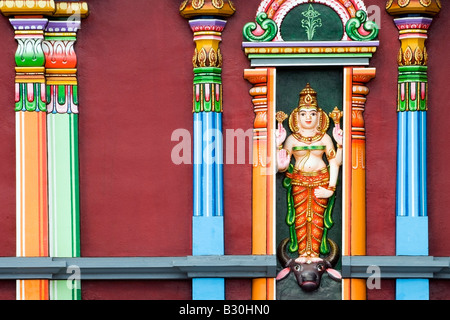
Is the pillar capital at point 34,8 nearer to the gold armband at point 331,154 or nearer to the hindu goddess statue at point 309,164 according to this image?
the hindu goddess statue at point 309,164

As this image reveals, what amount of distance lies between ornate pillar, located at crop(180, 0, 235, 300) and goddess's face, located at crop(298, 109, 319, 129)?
0.70 m

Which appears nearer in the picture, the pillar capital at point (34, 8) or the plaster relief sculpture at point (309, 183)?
the pillar capital at point (34, 8)

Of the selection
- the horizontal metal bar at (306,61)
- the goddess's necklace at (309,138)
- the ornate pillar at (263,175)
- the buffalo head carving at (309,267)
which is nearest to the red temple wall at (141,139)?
the ornate pillar at (263,175)

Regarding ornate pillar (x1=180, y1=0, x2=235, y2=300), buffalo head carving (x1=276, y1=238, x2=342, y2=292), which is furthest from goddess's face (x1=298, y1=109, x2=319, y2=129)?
buffalo head carving (x1=276, y1=238, x2=342, y2=292)

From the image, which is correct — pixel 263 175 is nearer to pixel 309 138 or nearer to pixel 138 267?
pixel 309 138

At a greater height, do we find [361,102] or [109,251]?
[361,102]

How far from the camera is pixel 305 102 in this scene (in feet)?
46.3

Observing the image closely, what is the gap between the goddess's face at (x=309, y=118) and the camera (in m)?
14.1

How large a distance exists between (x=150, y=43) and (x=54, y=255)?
78.0 inches

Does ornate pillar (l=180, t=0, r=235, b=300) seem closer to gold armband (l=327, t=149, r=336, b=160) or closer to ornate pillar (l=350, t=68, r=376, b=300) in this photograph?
gold armband (l=327, t=149, r=336, b=160)

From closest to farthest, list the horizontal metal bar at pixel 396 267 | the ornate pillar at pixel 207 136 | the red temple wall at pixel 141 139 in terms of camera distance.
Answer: the horizontal metal bar at pixel 396 267 < the ornate pillar at pixel 207 136 < the red temple wall at pixel 141 139

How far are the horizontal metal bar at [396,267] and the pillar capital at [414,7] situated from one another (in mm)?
2057

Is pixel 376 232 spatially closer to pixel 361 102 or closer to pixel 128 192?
pixel 361 102

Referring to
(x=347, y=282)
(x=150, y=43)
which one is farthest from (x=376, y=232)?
(x=150, y=43)
